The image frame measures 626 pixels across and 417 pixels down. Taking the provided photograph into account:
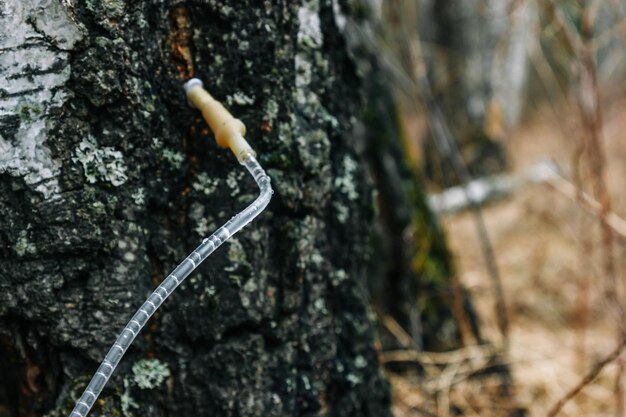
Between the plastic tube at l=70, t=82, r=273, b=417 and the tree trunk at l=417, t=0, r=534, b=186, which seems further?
the tree trunk at l=417, t=0, r=534, b=186

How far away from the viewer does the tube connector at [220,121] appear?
1.05m

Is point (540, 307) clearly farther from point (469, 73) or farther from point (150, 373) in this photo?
point (469, 73)

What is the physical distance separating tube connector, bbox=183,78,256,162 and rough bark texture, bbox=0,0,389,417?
0.15ft

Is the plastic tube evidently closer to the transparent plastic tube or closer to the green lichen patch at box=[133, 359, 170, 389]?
the transparent plastic tube

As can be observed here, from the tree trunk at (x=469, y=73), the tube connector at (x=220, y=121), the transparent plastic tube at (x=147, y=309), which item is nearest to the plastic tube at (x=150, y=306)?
the transparent plastic tube at (x=147, y=309)

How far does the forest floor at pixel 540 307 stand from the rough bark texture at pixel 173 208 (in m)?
0.85

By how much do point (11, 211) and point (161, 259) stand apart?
251 millimetres

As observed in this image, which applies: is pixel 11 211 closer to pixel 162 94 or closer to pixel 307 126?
pixel 162 94

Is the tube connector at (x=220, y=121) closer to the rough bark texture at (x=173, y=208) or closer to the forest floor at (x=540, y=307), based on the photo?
the rough bark texture at (x=173, y=208)

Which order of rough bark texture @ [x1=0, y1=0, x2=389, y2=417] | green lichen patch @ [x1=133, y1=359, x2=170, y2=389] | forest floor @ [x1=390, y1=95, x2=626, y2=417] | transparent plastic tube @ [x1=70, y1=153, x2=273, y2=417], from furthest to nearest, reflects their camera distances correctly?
forest floor @ [x1=390, y1=95, x2=626, y2=417] → green lichen patch @ [x1=133, y1=359, x2=170, y2=389] → rough bark texture @ [x1=0, y1=0, x2=389, y2=417] → transparent plastic tube @ [x1=70, y1=153, x2=273, y2=417]

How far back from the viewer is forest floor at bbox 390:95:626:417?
224cm

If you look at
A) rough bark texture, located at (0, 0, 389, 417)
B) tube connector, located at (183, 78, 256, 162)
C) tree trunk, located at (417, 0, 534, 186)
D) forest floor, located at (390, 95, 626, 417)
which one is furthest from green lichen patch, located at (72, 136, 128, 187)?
tree trunk, located at (417, 0, 534, 186)

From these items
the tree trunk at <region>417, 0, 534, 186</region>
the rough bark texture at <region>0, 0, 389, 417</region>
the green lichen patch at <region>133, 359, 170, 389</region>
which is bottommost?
the green lichen patch at <region>133, 359, 170, 389</region>

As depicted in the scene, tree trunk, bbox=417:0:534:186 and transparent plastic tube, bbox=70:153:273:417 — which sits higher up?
tree trunk, bbox=417:0:534:186
